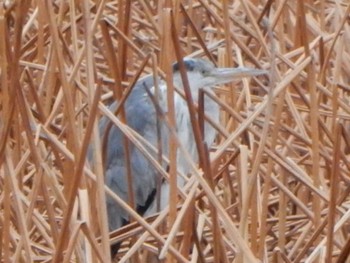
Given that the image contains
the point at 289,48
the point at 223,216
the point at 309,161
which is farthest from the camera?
the point at 289,48

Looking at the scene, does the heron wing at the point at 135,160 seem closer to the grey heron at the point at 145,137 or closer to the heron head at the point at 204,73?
the grey heron at the point at 145,137

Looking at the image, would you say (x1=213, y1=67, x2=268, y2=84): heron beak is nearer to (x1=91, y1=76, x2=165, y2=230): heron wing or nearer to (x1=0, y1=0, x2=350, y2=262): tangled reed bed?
(x1=0, y1=0, x2=350, y2=262): tangled reed bed

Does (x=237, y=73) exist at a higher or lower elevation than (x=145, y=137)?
higher

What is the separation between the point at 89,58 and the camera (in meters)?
1.70

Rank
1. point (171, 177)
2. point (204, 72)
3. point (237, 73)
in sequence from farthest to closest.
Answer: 1. point (204, 72)
2. point (237, 73)
3. point (171, 177)

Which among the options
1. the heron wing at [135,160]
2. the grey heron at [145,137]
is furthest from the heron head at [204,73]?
the heron wing at [135,160]

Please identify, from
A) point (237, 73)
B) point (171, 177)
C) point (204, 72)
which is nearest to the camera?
point (171, 177)

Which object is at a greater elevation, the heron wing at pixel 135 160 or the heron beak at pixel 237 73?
the heron beak at pixel 237 73

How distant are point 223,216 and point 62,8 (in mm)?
1076

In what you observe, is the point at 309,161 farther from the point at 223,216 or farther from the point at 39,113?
the point at 223,216

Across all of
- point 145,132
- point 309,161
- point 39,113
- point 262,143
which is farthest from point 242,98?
point 262,143

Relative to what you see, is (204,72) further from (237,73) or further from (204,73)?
(237,73)

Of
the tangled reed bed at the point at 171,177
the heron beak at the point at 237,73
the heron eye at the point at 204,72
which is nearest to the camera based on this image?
the tangled reed bed at the point at 171,177

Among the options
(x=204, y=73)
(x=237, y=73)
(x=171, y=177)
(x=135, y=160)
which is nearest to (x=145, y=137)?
(x=135, y=160)
